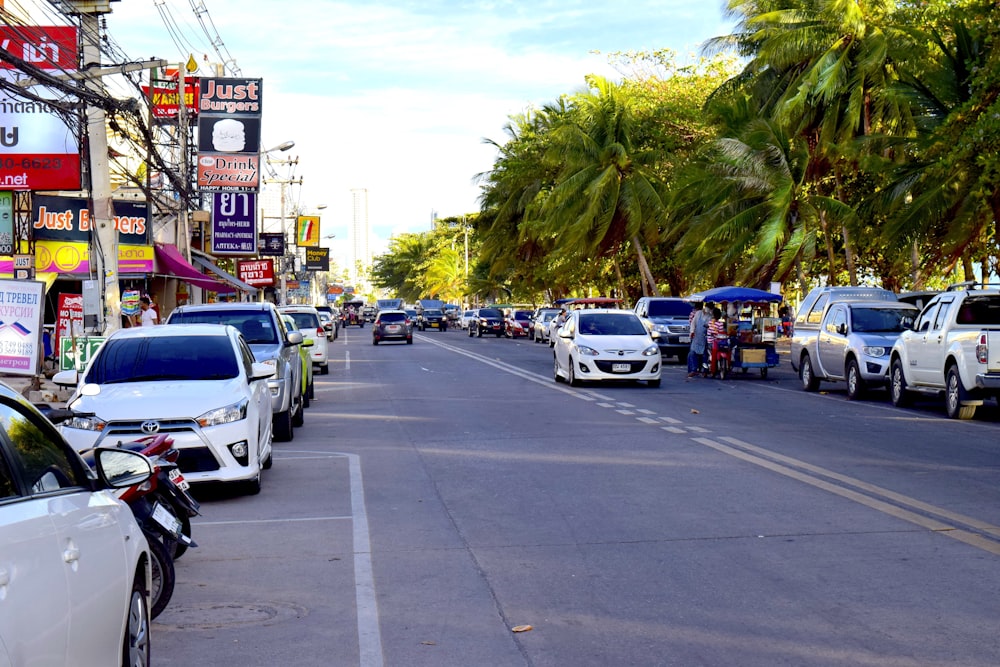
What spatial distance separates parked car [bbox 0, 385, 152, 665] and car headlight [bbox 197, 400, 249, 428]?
540 centimetres

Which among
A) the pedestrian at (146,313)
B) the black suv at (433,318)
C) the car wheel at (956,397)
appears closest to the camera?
the car wheel at (956,397)

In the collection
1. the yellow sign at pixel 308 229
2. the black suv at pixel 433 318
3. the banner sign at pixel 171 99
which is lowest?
the black suv at pixel 433 318

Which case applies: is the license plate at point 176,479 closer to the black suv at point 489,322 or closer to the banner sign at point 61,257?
the banner sign at point 61,257

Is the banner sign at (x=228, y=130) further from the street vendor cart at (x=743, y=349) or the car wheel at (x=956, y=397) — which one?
the car wheel at (x=956, y=397)

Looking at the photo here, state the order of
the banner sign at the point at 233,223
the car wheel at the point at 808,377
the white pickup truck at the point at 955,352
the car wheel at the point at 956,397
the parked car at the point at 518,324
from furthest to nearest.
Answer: the parked car at the point at 518,324, the banner sign at the point at 233,223, the car wheel at the point at 808,377, the car wheel at the point at 956,397, the white pickup truck at the point at 955,352

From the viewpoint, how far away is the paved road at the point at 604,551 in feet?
19.7

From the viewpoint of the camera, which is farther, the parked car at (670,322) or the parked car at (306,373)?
the parked car at (670,322)

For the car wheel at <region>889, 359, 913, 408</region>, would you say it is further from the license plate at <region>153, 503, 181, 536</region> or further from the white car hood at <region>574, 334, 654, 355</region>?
the license plate at <region>153, 503, 181, 536</region>

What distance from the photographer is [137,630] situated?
16.1 feet

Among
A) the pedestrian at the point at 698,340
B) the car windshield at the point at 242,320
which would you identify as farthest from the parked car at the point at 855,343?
the car windshield at the point at 242,320

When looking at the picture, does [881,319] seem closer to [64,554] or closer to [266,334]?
[266,334]

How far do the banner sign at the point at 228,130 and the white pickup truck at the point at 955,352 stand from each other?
20.9 m

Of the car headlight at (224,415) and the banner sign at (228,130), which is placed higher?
the banner sign at (228,130)

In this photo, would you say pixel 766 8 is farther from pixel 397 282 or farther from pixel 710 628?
pixel 397 282
